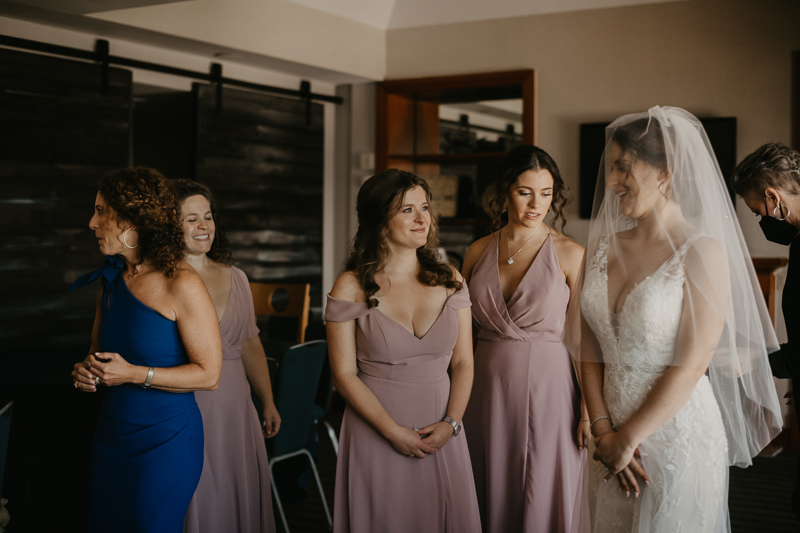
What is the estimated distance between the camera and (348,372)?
7.07ft

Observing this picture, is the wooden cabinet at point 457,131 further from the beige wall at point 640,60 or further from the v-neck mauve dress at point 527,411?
the v-neck mauve dress at point 527,411

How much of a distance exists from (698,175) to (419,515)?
4.10 ft

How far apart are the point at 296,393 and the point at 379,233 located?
1290mm

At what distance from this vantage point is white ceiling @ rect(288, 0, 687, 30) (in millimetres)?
5762

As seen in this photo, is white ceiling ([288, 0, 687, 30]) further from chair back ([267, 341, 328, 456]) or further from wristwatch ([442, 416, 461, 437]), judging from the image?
wristwatch ([442, 416, 461, 437])

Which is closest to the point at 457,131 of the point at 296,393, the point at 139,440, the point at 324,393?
the point at 324,393

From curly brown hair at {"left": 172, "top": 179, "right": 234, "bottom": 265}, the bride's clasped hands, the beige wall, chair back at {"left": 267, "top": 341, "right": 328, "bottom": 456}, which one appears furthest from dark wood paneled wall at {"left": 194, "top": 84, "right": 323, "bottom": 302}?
the bride's clasped hands

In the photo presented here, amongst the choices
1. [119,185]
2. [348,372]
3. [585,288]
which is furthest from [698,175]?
[119,185]

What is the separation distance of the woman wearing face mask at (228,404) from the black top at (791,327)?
70.2 inches

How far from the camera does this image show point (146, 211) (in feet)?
6.69

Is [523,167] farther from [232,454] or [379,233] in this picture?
[232,454]

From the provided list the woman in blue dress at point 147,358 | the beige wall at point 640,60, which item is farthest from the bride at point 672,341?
the beige wall at point 640,60

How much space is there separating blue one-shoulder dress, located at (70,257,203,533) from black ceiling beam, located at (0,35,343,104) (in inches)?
114

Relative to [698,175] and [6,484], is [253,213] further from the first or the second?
[698,175]
